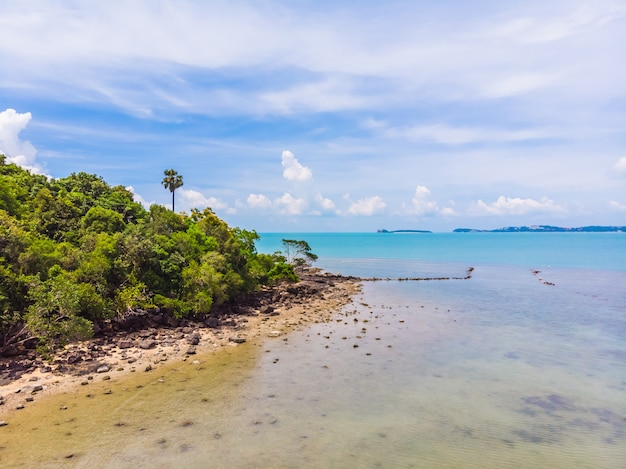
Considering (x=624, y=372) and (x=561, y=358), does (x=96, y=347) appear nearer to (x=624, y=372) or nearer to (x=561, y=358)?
(x=561, y=358)

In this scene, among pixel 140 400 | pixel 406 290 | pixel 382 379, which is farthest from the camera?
pixel 406 290

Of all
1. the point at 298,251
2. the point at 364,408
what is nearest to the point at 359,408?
the point at 364,408

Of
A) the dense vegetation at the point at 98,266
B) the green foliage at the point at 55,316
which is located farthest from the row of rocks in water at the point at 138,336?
the green foliage at the point at 55,316

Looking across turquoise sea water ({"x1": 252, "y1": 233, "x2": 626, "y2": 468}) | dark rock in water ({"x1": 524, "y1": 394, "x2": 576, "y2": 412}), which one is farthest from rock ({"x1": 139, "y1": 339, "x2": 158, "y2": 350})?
dark rock in water ({"x1": 524, "y1": 394, "x2": 576, "y2": 412})

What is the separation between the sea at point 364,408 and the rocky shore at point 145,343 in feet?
4.98

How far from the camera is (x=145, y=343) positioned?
2639 cm

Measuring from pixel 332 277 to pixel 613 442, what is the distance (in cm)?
5296

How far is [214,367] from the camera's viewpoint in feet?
78.4

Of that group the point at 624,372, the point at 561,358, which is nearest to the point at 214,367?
the point at 561,358

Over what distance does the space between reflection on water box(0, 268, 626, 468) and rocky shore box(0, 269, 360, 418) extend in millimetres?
1435

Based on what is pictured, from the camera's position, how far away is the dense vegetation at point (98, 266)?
2253 cm

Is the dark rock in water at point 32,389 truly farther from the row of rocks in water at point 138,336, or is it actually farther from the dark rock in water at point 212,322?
the dark rock in water at point 212,322

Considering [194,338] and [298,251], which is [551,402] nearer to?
[194,338]

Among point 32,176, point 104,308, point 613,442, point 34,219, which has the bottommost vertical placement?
point 613,442
